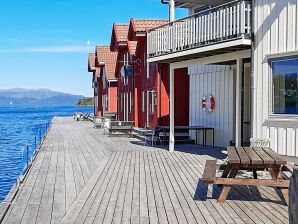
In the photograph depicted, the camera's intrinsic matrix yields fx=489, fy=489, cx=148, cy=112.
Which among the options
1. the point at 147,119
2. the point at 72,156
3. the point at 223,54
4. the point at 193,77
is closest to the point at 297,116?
the point at 223,54

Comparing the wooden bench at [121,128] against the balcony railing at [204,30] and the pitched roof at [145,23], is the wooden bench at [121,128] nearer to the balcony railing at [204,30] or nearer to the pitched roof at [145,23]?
the pitched roof at [145,23]

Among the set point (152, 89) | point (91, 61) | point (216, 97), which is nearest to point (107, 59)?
point (91, 61)

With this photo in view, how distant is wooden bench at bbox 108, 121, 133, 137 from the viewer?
966 inches

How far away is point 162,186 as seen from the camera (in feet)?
31.2

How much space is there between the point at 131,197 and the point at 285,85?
15.9ft

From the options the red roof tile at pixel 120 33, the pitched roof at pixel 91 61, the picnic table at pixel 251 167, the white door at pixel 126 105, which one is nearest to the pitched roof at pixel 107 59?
the red roof tile at pixel 120 33

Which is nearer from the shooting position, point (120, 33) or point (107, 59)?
point (120, 33)

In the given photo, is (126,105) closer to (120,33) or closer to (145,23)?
(120,33)

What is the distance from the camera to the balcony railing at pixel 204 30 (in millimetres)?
11836

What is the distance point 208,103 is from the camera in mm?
18031

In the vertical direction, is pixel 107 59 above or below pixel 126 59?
above

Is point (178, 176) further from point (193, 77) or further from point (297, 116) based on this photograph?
point (193, 77)

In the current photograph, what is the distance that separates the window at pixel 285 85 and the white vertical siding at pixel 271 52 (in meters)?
0.16

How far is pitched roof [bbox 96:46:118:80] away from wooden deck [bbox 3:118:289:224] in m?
23.4
